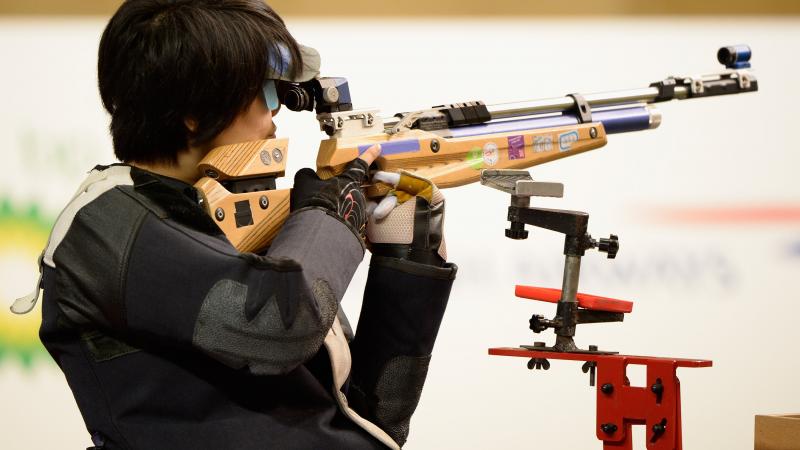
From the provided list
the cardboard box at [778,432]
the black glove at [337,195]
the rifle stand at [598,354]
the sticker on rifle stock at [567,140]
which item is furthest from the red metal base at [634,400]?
the sticker on rifle stock at [567,140]

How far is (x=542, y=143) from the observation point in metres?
1.48

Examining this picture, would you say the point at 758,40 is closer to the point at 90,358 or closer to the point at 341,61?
the point at 341,61

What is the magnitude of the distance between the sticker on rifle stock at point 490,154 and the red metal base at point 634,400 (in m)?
0.29

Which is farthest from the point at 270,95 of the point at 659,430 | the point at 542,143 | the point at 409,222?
the point at 659,430

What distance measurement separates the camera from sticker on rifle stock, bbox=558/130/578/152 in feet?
4.93

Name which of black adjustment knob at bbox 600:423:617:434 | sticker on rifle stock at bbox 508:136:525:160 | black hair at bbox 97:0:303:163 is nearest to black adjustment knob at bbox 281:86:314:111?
black hair at bbox 97:0:303:163

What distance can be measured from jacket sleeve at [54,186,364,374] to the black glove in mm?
91

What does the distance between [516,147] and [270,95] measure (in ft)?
1.45

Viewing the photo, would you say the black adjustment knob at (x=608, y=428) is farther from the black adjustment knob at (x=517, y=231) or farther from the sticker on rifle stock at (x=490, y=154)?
the sticker on rifle stock at (x=490, y=154)

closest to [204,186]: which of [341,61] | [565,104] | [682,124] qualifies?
[565,104]

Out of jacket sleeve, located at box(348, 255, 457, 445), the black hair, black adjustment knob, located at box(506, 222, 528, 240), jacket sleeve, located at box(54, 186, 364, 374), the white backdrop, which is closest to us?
jacket sleeve, located at box(54, 186, 364, 374)

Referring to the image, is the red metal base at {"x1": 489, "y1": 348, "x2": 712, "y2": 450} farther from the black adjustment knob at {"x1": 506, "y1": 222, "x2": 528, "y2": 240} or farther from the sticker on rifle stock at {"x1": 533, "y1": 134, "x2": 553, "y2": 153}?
the sticker on rifle stock at {"x1": 533, "y1": 134, "x2": 553, "y2": 153}

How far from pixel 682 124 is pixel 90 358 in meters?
1.47

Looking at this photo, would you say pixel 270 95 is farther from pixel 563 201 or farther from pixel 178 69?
pixel 563 201
